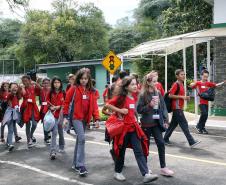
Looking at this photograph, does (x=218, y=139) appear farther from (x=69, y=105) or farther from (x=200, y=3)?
(x=200, y=3)

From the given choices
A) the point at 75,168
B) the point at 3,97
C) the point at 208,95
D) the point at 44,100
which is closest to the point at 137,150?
the point at 75,168

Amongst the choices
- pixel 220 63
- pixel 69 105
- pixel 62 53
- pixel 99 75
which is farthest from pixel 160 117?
pixel 62 53

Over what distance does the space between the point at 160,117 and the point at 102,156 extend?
2.07 m

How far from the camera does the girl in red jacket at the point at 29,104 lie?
9570mm

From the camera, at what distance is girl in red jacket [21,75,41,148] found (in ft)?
31.4

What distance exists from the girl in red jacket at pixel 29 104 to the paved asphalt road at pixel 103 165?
599 millimetres

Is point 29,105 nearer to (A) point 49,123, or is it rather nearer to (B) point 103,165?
(A) point 49,123

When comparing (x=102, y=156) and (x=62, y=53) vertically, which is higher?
(x=62, y=53)

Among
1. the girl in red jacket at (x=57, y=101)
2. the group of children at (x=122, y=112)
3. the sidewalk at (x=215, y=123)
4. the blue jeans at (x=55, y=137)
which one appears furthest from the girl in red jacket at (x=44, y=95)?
the sidewalk at (x=215, y=123)

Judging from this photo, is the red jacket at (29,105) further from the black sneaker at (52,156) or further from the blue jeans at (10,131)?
the black sneaker at (52,156)

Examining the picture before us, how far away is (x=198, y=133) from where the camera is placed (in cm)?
1126

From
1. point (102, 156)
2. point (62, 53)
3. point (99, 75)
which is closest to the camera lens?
point (102, 156)

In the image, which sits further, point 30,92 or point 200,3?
point 200,3

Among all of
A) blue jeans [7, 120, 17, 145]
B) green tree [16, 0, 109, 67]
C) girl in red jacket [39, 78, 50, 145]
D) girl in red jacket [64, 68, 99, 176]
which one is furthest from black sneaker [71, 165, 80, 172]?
green tree [16, 0, 109, 67]
